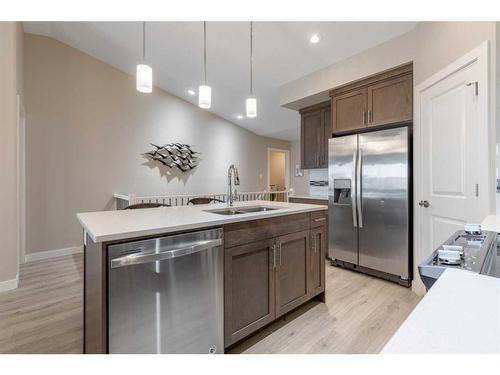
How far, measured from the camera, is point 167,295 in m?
1.32

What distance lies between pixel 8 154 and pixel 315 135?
3.83 metres

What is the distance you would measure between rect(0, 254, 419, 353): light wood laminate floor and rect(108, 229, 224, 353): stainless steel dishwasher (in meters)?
0.43

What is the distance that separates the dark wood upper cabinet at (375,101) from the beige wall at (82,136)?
10.5 feet

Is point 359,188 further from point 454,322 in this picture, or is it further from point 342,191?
point 454,322

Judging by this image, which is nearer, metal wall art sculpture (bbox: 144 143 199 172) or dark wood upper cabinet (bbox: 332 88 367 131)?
dark wood upper cabinet (bbox: 332 88 367 131)

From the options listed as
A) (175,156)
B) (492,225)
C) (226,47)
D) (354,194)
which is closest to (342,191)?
(354,194)

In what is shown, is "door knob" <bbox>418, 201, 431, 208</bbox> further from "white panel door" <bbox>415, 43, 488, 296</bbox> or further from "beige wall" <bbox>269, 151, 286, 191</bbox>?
"beige wall" <bbox>269, 151, 286, 191</bbox>

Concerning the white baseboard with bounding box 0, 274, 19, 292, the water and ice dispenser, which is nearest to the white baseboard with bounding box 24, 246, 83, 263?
the white baseboard with bounding box 0, 274, 19, 292

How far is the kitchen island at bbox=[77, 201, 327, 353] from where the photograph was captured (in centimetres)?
120

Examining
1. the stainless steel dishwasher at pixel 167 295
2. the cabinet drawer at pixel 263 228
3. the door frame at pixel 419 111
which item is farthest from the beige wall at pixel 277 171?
the stainless steel dishwasher at pixel 167 295

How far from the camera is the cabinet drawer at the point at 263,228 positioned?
1621mm

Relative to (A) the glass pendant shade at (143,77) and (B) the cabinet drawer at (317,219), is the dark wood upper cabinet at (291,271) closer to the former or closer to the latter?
(B) the cabinet drawer at (317,219)

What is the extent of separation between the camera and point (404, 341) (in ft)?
1.29

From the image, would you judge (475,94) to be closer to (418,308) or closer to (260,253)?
(260,253)
